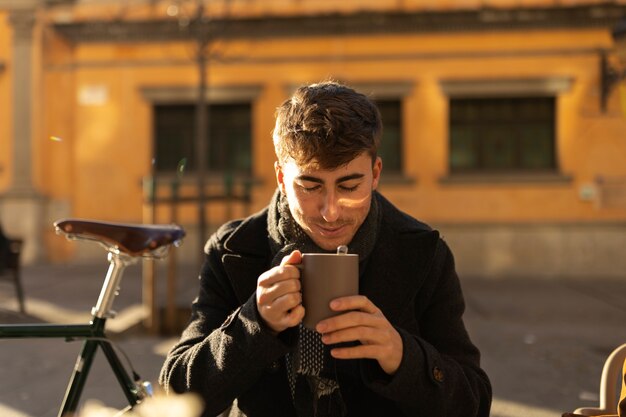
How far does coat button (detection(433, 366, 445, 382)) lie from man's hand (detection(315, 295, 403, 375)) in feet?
0.36

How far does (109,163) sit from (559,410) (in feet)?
34.3

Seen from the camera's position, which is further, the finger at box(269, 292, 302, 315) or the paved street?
the paved street

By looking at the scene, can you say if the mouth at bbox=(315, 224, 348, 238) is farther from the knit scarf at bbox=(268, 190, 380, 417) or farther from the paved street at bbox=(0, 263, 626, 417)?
the paved street at bbox=(0, 263, 626, 417)

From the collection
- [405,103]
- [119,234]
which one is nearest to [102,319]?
[119,234]

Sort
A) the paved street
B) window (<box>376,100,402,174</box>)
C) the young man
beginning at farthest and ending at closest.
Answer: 1. window (<box>376,100,402,174</box>)
2. the paved street
3. the young man

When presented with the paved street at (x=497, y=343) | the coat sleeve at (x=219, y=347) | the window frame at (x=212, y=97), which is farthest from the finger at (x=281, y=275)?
the window frame at (x=212, y=97)

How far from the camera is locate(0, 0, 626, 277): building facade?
11719 mm

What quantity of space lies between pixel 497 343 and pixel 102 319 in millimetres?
4395

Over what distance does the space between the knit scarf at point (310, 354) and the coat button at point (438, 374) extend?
217 mm

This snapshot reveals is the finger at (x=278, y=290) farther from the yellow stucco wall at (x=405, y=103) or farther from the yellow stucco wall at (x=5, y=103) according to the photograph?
the yellow stucco wall at (x=5, y=103)

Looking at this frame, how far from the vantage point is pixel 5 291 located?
321 inches

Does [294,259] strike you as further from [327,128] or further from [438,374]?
[438,374]

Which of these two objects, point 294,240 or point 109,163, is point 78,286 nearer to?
point 109,163

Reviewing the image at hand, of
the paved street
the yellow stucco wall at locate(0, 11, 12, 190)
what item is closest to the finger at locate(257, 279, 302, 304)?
the paved street
